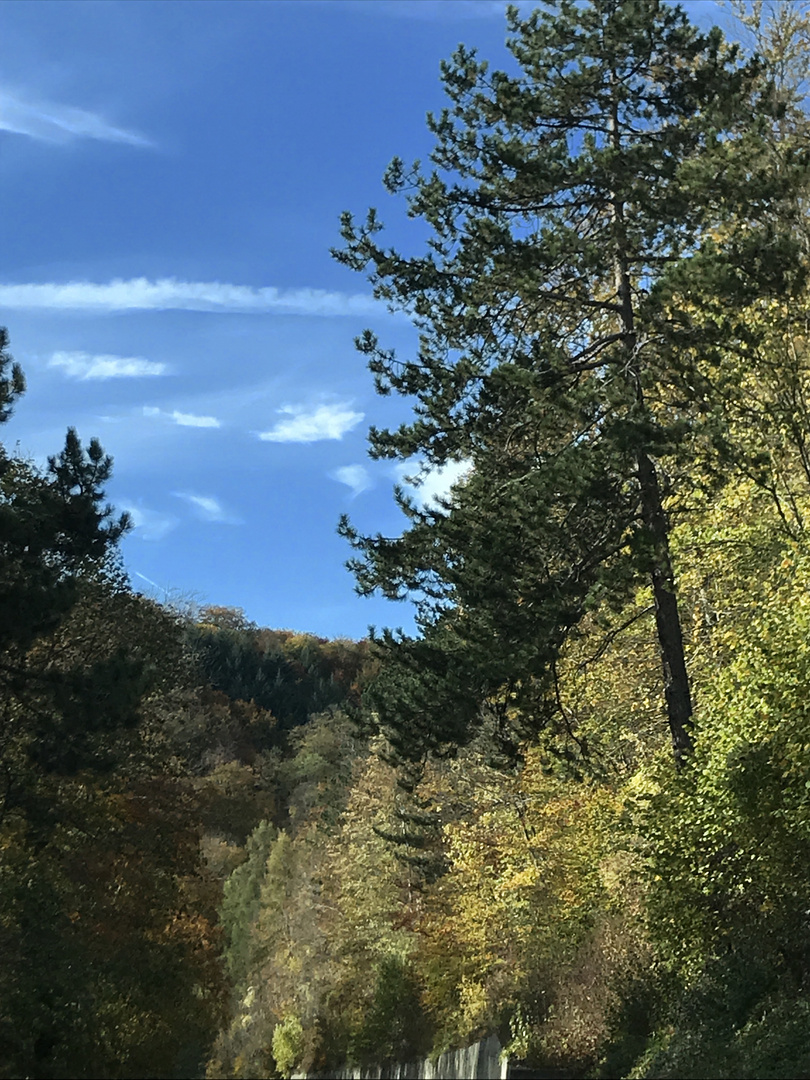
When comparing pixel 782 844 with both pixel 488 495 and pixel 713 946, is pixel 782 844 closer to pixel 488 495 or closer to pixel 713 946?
pixel 713 946

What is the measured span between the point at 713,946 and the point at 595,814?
5.58m

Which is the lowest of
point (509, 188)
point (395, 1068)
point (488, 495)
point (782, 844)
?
point (395, 1068)

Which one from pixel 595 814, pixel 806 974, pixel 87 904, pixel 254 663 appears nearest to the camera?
pixel 806 974

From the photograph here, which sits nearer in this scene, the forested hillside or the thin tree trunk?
the forested hillside

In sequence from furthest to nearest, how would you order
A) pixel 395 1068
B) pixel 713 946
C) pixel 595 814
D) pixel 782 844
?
1. pixel 395 1068
2. pixel 595 814
3. pixel 713 946
4. pixel 782 844

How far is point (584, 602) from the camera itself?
1670 cm

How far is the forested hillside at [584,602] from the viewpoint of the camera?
1555cm

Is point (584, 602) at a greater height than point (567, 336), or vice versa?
point (567, 336)

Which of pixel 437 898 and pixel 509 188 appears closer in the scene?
pixel 509 188

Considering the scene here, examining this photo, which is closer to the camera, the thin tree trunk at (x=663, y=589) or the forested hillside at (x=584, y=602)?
the forested hillside at (x=584, y=602)

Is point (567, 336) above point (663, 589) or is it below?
above

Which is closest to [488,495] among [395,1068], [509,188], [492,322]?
[492,322]

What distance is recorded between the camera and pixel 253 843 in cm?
8112

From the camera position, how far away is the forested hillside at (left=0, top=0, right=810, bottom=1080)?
15549 millimetres
